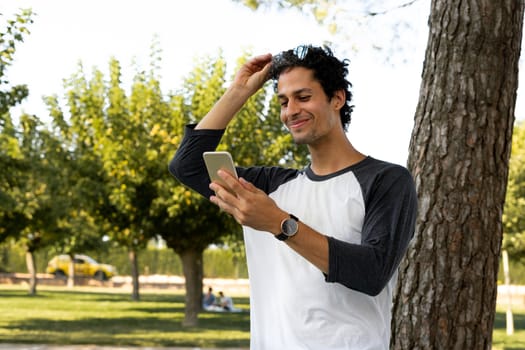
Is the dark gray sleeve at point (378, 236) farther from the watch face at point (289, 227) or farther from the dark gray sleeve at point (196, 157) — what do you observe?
the dark gray sleeve at point (196, 157)

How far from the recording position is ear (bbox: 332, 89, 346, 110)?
268cm

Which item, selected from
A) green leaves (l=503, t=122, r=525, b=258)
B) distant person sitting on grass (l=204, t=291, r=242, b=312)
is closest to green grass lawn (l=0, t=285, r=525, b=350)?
distant person sitting on grass (l=204, t=291, r=242, b=312)

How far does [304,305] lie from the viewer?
247cm

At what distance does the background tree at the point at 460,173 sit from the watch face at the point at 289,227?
3389 mm

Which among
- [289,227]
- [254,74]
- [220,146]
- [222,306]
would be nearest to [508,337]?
[220,146]

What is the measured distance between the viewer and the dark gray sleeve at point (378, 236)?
2.31 meters

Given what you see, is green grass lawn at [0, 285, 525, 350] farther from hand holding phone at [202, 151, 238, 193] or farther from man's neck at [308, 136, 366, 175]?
hand holding phone at [202, 151, 238, 193]

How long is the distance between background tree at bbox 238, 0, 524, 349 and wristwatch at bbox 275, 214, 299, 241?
3.39m

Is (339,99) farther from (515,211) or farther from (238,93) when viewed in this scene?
(515,211)

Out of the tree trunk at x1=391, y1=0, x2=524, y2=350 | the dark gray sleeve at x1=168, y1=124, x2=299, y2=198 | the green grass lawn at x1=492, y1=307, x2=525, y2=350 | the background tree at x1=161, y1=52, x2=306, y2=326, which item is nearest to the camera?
the dark gray sleeve at x1=168, y1=124, x2=299, y2=198

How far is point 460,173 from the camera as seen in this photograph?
5602 millimetres

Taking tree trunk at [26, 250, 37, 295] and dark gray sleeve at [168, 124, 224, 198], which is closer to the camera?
dark gray sleeve at [168, 124, 224, 198]

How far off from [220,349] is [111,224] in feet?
24.9

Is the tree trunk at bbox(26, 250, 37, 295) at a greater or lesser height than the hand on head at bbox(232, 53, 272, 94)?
lesser
